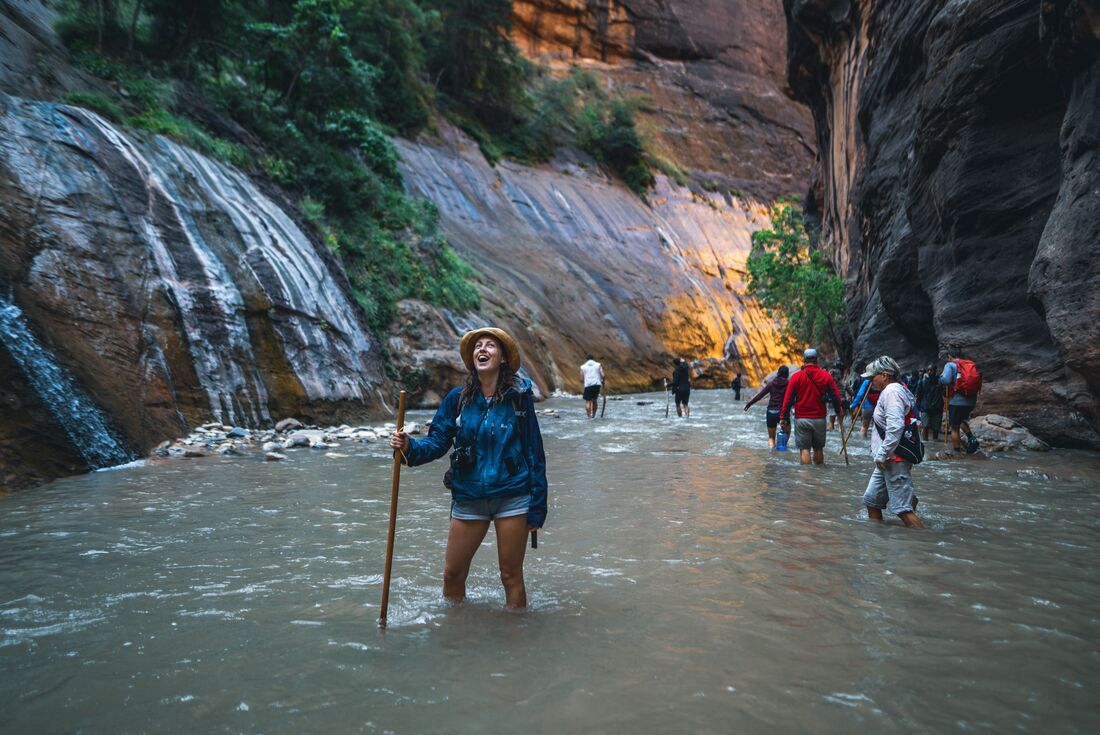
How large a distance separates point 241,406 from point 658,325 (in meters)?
24.4

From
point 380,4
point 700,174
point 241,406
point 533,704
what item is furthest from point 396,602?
point 700,174

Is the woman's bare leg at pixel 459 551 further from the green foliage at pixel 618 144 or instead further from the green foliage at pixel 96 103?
the green foliage at pixel 618 144

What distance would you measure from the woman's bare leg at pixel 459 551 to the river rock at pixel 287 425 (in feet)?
27.2

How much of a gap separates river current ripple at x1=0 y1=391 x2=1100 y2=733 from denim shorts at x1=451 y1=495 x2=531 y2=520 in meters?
0.55

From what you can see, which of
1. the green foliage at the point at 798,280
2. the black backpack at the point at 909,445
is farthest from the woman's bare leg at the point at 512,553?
the green foliage at the point at 798,280

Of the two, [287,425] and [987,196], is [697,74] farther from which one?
[287,425]

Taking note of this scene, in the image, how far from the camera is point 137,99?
14008 mm

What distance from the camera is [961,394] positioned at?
423 inches

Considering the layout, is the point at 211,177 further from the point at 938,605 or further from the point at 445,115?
the point at 445,115

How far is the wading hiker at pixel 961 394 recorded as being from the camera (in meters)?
10.7

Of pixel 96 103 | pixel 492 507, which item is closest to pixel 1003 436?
pixel 492 507

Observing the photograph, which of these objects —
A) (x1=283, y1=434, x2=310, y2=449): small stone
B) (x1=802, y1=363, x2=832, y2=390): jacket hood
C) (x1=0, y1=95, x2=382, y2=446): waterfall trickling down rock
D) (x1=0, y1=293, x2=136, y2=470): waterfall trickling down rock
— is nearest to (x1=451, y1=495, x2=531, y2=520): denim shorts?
(x1=0, y1=293, x2=136, y2=470): waterfall trickling down rock

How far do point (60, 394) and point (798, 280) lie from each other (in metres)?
21.7

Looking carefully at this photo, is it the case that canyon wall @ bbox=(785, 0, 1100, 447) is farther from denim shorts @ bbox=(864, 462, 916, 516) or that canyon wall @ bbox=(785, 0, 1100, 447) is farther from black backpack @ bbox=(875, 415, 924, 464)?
denim shorts @ bbox=(864, 462, 916, 516)
